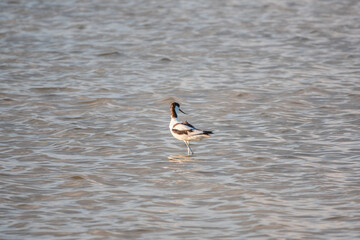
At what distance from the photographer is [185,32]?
78.3 feet

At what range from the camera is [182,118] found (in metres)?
14.3

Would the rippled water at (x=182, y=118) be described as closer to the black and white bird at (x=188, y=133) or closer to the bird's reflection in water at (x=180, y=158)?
the bird's reflection in water at (x=180, y=158)

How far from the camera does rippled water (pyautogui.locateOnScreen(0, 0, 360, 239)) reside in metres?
8.58

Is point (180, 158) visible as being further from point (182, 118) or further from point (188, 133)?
point (182, 118)

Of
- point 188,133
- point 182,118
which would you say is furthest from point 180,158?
point 182,118

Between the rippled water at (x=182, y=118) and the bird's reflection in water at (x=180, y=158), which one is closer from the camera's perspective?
the rippled water at (x=182, y=118)

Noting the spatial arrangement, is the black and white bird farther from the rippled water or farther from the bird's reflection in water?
the rippled water

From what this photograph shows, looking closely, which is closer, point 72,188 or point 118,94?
point 72,188

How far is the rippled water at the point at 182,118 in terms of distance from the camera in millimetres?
8578

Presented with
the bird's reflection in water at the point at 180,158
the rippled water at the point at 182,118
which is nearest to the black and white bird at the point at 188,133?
the bird's reflection in water at the point at 180,158

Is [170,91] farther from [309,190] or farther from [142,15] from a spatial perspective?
[142,15]

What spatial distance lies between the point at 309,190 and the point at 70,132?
5344 mm

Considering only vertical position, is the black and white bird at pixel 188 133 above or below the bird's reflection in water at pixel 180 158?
above

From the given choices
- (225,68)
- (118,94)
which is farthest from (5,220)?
(225,68)
